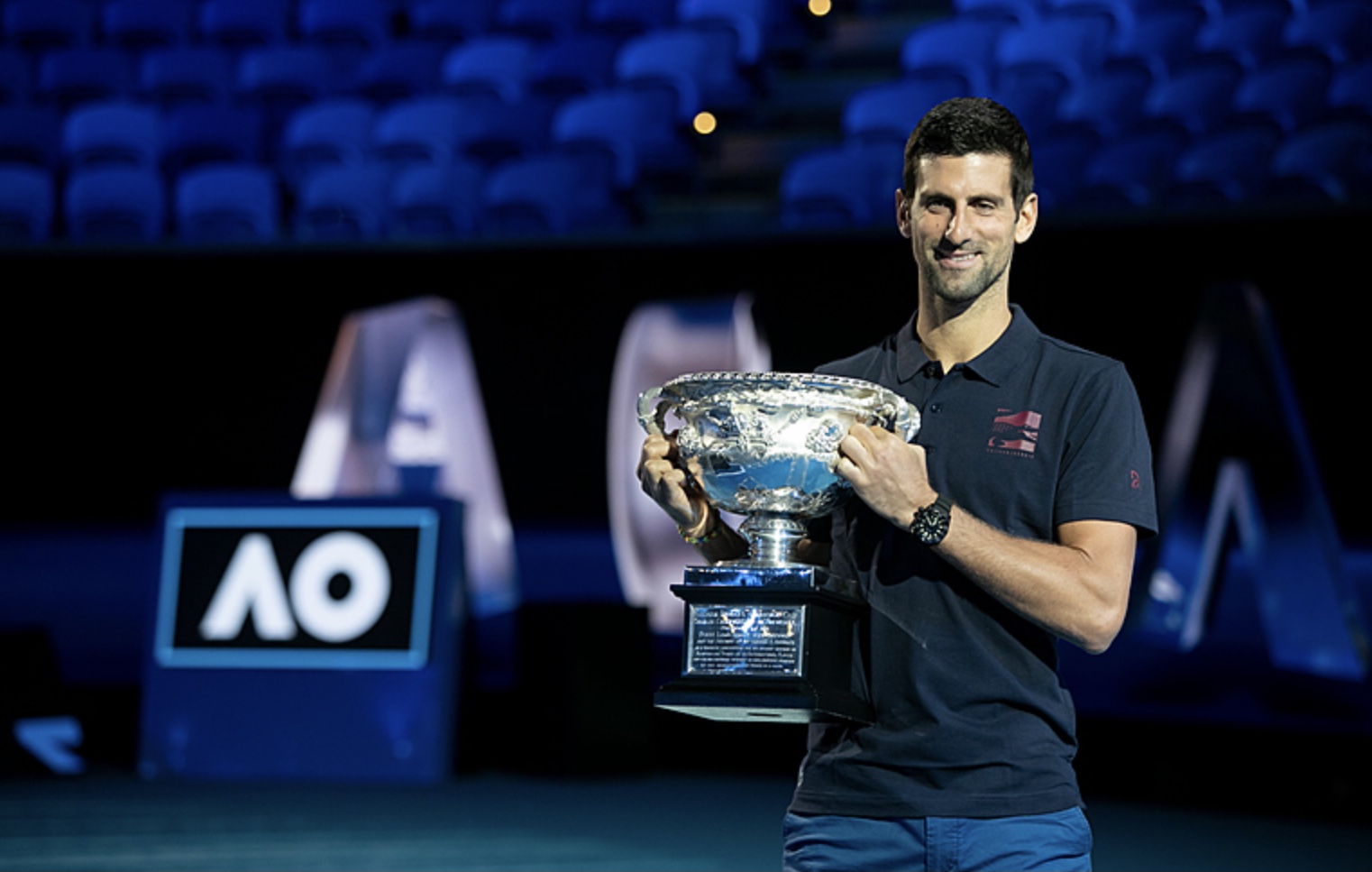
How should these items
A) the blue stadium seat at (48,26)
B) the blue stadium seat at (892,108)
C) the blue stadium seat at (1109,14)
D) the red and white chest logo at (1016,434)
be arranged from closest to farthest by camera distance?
the red and white chest logo at (1016,434), the blue stadium seat at (892,108), the blue stadium seat at (1109,14), the blue stadium seat at (48,26)

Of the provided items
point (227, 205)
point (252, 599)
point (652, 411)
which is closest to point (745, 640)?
point (652, 411)

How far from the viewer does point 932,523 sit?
1.51 meters

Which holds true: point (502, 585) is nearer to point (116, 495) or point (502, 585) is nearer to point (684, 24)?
point (116, 495)

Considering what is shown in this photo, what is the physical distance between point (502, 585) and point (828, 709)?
495cm

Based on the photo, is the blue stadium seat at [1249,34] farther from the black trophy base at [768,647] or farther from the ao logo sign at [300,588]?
the black trophy base at [768,647]

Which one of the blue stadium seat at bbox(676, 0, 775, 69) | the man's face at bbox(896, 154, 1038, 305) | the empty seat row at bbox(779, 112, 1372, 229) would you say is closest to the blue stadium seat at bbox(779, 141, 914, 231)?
the empty seat row at bbox(779, 112, 1372, 229)

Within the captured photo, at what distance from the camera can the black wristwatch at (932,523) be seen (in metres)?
1.51

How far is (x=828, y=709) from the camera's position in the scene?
1.57 m

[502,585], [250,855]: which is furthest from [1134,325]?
[250,855]

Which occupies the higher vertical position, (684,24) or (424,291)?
(684,24)

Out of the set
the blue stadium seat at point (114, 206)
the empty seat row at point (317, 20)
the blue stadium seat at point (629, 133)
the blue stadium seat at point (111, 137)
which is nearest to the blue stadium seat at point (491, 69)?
the empty seat row at point (317, 20)

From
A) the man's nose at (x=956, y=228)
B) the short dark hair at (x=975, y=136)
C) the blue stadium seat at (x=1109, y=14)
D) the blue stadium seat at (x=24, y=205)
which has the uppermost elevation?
the blue stadium seat at (x=1109, y=14)

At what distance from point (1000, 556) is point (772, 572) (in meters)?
0.26

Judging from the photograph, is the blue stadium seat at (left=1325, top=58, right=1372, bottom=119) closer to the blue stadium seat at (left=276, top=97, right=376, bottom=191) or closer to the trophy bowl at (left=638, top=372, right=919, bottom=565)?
the blue stadium seat at (left=276, top=97, right=376, bottom=191)
